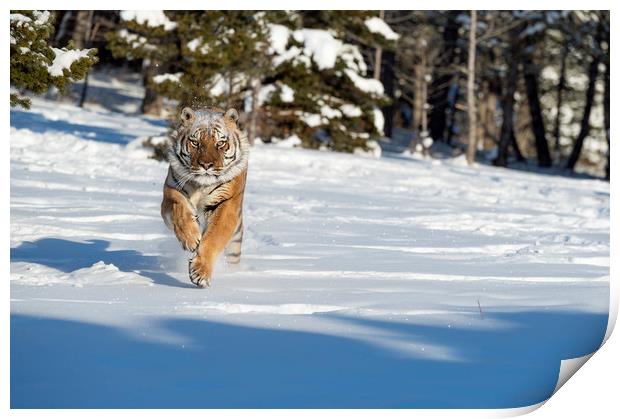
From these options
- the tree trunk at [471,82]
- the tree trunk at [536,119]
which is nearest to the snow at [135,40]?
the tree trunk at [471,82]

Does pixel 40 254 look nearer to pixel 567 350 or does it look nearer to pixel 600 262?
pixel 567 350

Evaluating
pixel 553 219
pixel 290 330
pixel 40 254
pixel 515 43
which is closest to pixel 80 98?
pixel 515 43

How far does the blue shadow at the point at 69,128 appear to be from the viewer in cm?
1669

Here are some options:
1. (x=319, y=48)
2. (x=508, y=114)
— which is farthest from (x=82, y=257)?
(x=508, y=114)

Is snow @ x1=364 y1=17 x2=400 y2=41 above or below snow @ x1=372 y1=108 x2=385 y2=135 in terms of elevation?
above

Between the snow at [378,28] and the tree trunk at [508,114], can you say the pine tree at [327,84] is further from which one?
the tree trunk at [508,114]

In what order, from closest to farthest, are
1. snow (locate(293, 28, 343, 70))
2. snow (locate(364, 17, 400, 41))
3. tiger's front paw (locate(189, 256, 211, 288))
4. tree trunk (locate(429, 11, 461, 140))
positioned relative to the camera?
tiger's front paw (locate(189, 256, 211, 288))
snow (locate(293, 28, 343, 70))
snow (locate(364, 17, 400, 41))
tree trunk (locate(429, 11, 461, 140))

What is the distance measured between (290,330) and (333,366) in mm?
560

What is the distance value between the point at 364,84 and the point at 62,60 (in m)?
15.1

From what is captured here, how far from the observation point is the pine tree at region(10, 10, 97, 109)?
6.61 metres

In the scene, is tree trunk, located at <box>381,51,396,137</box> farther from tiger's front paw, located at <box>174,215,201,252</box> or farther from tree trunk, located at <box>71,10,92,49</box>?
tiger's front paw, located at <box>174,215,201,252</box>

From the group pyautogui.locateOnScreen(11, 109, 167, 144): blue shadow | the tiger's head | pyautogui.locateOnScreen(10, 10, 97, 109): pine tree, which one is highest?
pyautogui.locateOnScreen(10, 10, 97, 109): pine tree

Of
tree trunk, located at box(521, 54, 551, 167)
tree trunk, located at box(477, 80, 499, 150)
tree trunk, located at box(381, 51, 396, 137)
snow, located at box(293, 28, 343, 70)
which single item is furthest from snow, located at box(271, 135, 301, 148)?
tree trunk, located at box(477, 80, 499, 150)

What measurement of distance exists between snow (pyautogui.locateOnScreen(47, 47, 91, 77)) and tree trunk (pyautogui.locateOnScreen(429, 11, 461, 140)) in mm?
19553
